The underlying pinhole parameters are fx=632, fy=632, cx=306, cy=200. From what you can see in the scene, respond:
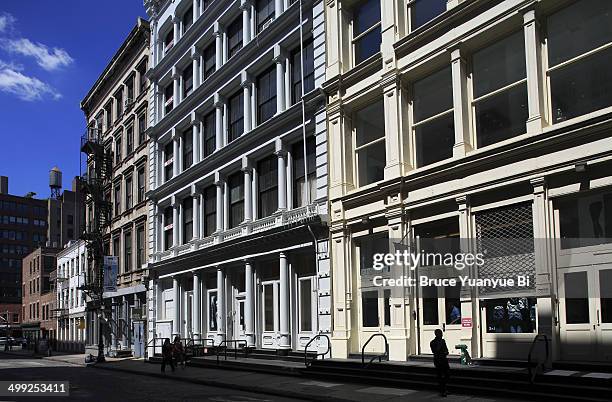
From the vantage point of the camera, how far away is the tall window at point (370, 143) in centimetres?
2011

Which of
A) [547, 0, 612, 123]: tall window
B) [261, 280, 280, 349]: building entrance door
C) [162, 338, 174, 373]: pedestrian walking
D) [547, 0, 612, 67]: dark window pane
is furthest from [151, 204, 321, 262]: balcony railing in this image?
[547, 0, 612, 67]: dark window pane

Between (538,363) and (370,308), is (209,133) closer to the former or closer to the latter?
(370,308)

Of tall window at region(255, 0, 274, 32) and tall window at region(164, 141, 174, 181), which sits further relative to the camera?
tall window at region(164, 141, 174, 181)

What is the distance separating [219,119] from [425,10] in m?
13.9

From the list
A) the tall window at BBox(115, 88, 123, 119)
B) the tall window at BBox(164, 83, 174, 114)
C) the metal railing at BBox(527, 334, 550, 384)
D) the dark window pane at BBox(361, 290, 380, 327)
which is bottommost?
the metal railing at BBox(527, 334, 550, 384)

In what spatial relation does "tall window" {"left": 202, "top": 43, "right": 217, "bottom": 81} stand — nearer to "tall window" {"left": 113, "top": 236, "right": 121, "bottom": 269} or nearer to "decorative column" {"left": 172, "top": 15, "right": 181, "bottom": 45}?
"decorative column" {"left": 172, "top": 15, "right": 181, "bottom": 45}

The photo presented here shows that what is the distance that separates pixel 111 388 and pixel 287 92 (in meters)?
12.5

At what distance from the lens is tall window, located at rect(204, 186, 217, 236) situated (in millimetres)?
30719

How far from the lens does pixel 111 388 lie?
2030 centimetres

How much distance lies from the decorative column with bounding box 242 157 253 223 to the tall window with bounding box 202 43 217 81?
6.80 meters

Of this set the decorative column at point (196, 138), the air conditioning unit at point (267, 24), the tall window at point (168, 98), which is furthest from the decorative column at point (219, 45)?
the tall window at point (168, 98)

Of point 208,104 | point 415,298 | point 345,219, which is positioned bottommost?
point 415,298

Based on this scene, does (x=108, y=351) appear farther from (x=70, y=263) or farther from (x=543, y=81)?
(x=543, y=81)

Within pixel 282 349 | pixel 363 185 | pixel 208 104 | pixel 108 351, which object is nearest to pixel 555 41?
pixel 363 185
